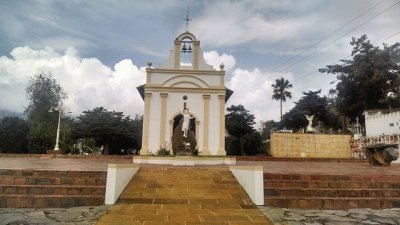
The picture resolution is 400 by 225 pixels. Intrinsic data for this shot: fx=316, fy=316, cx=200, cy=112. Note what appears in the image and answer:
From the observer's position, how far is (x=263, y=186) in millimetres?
7188

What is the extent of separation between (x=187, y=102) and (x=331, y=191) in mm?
13236

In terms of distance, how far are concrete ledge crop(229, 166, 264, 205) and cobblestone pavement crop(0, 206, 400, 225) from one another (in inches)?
12.0

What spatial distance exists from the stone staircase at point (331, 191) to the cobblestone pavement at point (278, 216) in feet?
1.08

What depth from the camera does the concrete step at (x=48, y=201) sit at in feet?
21.3

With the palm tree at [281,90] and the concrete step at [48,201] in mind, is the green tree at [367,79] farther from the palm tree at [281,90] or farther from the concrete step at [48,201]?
Answer: the concrete step at [48,201]

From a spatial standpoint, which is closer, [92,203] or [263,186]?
[92,203]

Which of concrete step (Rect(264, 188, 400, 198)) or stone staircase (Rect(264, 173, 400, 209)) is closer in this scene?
stone staircase (Rect(264, 173, 400, 209))

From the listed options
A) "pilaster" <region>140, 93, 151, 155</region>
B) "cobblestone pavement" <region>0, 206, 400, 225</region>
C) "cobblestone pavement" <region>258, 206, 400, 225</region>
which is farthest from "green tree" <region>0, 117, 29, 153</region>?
"cobblestone pavement" <region>258, 206, 400, 225</region>

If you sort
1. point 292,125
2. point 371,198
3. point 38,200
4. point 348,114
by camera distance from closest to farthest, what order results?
point 38,200, point 371,198, point 348,114, point 292,125

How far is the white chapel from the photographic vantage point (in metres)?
19.3

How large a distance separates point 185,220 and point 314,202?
3.10 m

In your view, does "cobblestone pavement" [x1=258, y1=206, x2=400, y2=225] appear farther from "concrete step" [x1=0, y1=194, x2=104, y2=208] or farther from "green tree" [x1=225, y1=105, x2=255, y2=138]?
"green tree" [x1=225, y1=105, x2=255, y2=138]

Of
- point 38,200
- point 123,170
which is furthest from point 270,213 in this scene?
point 38,200

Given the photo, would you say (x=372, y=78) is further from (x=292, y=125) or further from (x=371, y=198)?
(x=371, y=198)
